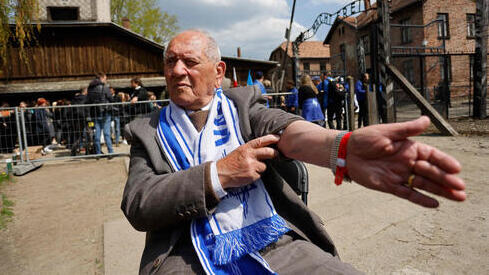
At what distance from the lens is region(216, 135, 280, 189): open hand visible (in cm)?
137

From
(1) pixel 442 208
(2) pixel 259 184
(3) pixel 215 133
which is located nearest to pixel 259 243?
(2) pixel 259 184

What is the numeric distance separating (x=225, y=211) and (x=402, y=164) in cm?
81

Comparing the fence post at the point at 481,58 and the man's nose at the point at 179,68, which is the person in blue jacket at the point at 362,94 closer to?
the fence post at the point at 481,58

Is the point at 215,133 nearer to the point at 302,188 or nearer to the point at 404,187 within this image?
the point at 302,188

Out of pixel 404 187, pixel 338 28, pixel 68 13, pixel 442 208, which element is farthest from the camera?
pixel 338 28

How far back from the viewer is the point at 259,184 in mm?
1585

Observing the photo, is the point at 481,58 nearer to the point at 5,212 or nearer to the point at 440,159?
the point at 440,159

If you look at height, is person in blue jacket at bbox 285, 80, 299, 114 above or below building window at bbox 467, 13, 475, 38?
below

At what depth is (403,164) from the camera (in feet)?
3.18

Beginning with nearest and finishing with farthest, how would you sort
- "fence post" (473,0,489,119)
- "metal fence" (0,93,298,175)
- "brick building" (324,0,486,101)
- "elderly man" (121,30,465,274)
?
"elderly man" (121,30,465,274)
"metal fence" (0,93,298,175)
"fence post" (473,0,489,119)
"brick building" (324,0,486,101)

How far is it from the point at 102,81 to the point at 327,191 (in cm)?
639

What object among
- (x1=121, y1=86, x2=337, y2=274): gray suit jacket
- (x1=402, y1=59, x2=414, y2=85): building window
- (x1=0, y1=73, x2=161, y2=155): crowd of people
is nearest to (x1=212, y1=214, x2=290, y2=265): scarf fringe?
(x1=121, y1=86, x2=337, y2=274): gray suit jacket

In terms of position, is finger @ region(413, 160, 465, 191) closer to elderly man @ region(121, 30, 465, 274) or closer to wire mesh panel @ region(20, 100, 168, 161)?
elderly man @ region(121, 30, 465, 274)

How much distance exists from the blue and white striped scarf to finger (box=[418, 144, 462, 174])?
793 mm
